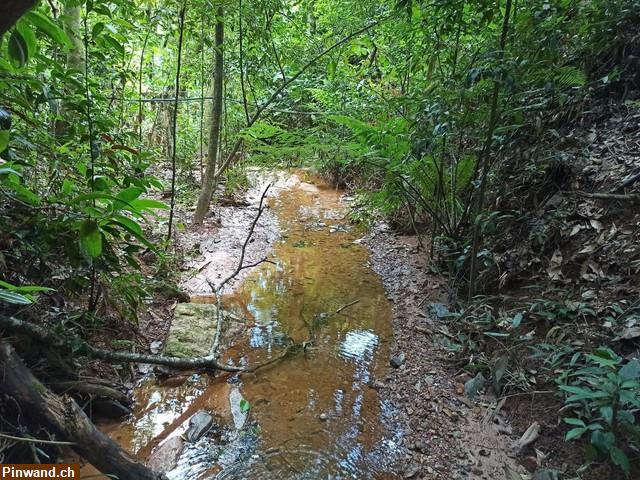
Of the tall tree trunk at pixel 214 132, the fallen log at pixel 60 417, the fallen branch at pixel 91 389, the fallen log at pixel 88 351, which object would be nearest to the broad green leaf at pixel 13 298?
the fallen log at pixel 60 417

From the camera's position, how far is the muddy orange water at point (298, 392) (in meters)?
2.25

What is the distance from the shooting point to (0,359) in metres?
1.60

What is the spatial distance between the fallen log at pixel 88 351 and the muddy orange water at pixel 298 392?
12 centimetres

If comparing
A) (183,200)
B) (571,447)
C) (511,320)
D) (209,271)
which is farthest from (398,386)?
(183,200)

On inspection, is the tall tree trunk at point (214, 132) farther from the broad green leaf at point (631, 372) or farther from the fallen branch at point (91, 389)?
the broad green leaf at point (631, 372)

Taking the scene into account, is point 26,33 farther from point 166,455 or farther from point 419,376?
point 419,376

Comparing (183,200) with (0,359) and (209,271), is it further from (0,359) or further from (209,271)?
(0,359)

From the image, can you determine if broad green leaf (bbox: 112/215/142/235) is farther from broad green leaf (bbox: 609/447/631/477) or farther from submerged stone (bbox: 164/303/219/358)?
broad green leaf (bbox: 609/447/631/477)

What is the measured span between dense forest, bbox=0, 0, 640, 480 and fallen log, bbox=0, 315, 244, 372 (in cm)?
1

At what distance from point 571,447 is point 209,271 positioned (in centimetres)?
381

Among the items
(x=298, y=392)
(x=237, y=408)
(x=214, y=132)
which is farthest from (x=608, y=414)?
(x=214, y=132)

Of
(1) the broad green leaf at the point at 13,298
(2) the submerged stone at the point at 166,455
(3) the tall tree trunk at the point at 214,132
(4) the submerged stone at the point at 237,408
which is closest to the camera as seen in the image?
(1) the broad green leaf at the point at 13,298

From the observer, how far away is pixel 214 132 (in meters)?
5.62

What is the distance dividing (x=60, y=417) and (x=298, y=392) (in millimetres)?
1511
